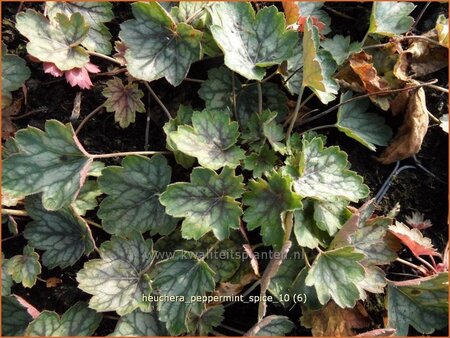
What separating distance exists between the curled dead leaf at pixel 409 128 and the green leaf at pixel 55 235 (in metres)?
1.32

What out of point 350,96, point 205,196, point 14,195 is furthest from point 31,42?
point 350,96

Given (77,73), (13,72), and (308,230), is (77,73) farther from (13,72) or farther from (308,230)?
(308,230)

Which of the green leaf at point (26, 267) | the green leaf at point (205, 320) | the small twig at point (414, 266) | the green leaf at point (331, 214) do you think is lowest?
the small twig at point (414, 266)

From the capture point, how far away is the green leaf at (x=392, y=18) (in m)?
2.47

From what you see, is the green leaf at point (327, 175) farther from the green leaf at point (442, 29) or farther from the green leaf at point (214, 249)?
the green leaf at point (442, 29)

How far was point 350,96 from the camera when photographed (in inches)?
97.1

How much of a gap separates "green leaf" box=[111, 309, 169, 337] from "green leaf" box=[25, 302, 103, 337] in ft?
0.38

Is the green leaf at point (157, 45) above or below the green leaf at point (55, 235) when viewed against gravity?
above

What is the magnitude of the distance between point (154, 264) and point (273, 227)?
477mm

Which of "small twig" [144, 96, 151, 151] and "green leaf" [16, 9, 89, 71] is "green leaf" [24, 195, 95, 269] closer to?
"small twig" [144, 96, 151, 151]

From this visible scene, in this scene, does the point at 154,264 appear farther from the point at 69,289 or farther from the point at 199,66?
the point at 199,66

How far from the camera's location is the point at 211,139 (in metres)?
2.16

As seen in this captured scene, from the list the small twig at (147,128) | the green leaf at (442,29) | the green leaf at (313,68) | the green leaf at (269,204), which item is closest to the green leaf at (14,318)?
the small twig at (147,128)

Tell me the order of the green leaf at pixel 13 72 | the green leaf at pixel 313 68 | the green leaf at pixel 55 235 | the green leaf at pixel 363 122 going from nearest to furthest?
the green leaf at pixel 313 68 < the green leaf at pixel 55 235 < the green leaf at pixel 13 72 < the green leaf at pixel 363 122
